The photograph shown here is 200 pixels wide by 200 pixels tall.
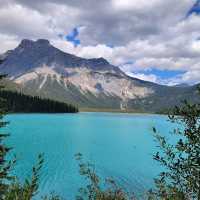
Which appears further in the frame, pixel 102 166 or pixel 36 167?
pixel 102 166

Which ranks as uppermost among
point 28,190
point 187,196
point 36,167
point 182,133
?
point 182,133

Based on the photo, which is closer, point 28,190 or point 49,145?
point 28,190

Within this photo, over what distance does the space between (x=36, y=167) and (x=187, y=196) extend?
4406mm

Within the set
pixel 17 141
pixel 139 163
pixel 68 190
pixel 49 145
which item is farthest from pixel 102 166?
pixel 17 141

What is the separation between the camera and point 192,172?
7.92 metres

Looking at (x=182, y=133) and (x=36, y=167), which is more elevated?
(x=182, y=133)

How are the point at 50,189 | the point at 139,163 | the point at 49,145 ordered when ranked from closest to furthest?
1. the point at 50,189
2. the point at 139,163
3. the point at 49,145

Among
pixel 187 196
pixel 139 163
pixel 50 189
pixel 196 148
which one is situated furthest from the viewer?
pixel 139 163

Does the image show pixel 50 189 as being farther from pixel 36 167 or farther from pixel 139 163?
pixel 36 167

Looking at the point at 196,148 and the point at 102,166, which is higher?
the point at 196,148

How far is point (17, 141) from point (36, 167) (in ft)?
283

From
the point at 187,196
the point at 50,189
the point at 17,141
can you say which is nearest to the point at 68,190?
the point at 50,189

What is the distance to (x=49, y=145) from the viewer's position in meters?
85.6

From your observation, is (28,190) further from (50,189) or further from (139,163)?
(139,163)
